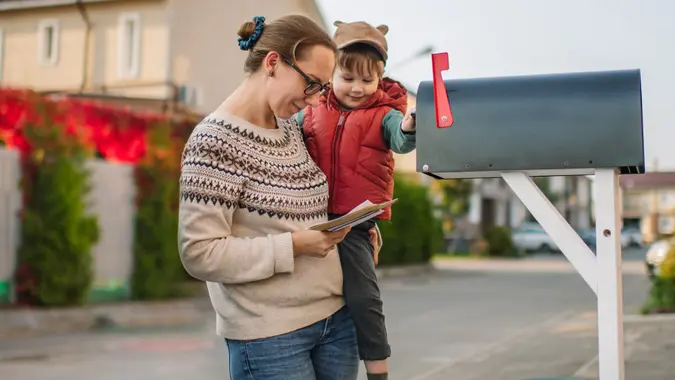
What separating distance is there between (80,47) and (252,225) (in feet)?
67.5

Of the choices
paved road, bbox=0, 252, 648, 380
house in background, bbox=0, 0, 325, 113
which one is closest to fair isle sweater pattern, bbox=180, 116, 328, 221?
paved road, bbox=0, 252, 648, 380

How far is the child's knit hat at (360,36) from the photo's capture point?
8.11 ft

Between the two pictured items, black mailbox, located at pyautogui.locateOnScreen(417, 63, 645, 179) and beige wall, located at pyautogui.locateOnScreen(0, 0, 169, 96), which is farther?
beige wall, located at pyautogui.locateOnScreen(0, 0, 169, 96)

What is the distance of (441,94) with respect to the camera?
222 cm

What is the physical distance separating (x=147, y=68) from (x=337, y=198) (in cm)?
1882

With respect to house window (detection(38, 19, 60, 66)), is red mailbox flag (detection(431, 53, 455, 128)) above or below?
below

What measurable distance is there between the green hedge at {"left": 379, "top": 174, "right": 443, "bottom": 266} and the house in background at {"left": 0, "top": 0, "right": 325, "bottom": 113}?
535 cm

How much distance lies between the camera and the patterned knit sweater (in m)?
2.02

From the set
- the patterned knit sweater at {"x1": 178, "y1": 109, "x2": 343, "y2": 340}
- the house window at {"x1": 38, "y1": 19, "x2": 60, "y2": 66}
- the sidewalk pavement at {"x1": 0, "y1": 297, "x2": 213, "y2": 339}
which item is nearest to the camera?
the patterned knit sweater at {"x1": 178, "y1": 109, "x2": 343, "y2": 340}

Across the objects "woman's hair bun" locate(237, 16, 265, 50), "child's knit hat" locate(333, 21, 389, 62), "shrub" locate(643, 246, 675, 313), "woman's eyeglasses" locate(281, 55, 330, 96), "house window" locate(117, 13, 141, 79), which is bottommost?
"shrub" locate(643, 246, 675, 313)

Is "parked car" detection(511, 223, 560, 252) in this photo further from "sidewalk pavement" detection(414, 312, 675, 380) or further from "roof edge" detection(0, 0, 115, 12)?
"sidewalk pavement" detection(414, 312, 675, 380)

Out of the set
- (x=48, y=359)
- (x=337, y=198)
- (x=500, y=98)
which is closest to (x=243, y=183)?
(x=337, y=198)

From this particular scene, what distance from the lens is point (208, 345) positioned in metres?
8.94

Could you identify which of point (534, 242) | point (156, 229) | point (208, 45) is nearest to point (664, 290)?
point (156, 229)
